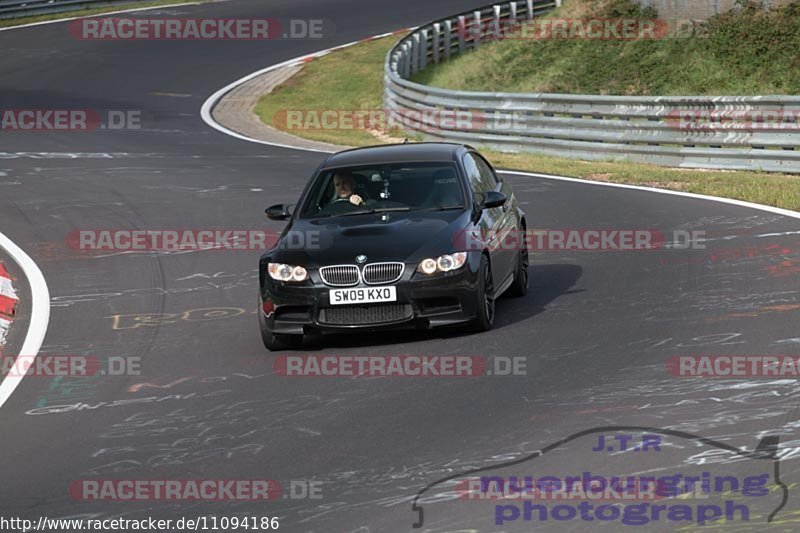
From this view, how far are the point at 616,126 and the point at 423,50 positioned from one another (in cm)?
1527

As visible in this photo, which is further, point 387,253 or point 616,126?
point 616,126

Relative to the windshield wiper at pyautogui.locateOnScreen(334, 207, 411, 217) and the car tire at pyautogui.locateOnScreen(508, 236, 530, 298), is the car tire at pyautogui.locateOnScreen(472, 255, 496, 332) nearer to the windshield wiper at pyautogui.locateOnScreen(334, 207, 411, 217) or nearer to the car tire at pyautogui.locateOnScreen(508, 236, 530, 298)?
the windshield wiper at pyautogui.locateOnScreen(334, 207, 411, 217)

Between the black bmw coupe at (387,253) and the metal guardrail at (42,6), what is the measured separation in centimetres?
3955

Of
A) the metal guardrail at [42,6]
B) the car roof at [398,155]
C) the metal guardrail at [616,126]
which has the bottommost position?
the metal guardrail at [42,6]

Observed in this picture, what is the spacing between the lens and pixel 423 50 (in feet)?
127

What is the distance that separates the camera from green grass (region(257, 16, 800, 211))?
19344 mm

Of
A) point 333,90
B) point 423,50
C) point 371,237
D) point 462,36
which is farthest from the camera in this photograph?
point 462,36

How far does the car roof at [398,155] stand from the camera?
12.5m

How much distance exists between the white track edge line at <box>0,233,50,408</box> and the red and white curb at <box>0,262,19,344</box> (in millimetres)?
180

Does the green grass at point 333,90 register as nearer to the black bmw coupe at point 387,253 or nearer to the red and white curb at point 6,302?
the red and white curb at point 6,302

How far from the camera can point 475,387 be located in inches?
373

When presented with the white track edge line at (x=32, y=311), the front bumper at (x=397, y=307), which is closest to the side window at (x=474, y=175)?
the front bumper at (x=397, y=307)

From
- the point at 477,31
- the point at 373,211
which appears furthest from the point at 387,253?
the point at 477,31

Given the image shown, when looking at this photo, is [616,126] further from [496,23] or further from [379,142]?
[496,23]
